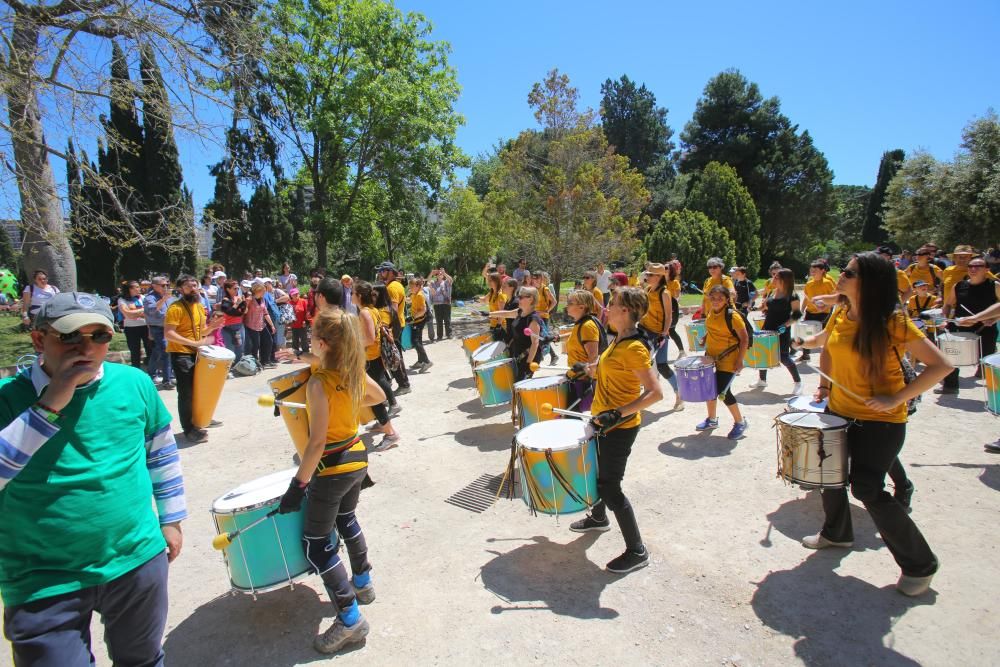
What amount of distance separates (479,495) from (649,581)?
1.89 meters

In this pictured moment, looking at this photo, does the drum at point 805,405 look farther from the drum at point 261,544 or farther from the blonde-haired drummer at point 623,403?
the drum at point 261,544

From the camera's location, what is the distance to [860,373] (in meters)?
3.36

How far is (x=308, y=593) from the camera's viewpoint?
3721mm

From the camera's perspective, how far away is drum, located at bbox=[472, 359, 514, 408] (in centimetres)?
645

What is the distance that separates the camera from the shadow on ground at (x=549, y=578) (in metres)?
3.50

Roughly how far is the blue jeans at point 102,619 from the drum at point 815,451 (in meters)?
3.52

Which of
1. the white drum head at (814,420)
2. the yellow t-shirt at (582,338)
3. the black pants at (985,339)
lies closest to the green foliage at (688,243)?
the black pants at (985,339)

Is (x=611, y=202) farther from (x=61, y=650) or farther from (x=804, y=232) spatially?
(x=804, y=232)

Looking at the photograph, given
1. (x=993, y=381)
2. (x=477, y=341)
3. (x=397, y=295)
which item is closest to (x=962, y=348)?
(x=993, y=381)

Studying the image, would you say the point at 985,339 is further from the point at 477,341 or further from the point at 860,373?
the point at 477,341

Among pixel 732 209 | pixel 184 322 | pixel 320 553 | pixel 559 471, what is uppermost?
pixel 732 209

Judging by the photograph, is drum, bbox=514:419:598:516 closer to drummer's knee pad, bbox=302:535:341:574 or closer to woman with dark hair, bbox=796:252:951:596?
drummer's knee pad, bbox=302:535:341:574

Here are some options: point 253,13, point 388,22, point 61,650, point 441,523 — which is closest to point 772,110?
point 388,22

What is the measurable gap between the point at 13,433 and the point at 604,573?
3333 millimetres
